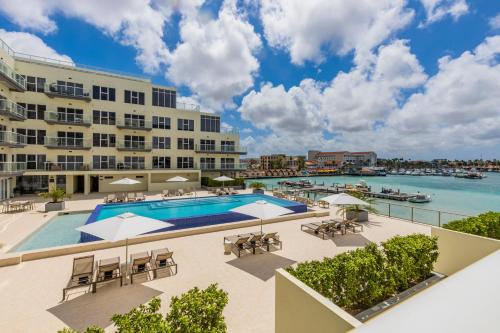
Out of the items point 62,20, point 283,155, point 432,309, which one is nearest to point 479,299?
point 432,309

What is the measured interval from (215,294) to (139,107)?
Result: 29.8 meters

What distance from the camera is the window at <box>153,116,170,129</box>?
3006 cm

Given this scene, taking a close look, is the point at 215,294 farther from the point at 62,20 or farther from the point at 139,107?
the point at 139,107

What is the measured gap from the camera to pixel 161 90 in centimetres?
3081

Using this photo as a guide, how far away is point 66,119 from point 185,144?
12981 millimetres

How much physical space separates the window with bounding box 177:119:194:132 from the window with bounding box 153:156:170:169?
4463mm

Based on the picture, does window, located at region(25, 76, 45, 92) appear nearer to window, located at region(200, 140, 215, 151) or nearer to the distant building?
window, located at region(200, 140, 215, 151)

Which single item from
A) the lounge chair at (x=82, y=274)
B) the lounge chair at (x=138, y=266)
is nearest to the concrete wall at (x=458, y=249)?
the lounge chair at (x=138, y=266)

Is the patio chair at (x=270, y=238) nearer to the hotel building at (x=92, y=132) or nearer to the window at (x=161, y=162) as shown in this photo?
the hotel building at (x=92, y=132)

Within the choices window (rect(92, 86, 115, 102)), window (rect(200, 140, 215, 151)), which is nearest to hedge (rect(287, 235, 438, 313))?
window (rect(200, 140, 215, 151))

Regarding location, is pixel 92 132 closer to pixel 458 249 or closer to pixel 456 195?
pixel 458 249

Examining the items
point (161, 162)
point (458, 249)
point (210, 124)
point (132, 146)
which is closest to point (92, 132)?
point (132, 146)

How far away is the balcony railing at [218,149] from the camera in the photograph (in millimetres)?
32594

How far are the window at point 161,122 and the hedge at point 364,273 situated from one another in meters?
29.1
